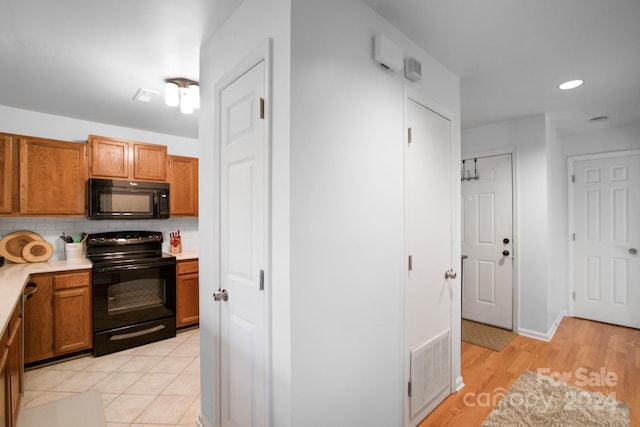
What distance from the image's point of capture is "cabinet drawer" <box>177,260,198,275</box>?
136 inches

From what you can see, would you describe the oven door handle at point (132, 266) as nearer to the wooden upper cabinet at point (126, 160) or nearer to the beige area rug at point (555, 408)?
the wooden upper cabinet at point (126, 160)

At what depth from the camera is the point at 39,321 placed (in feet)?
8.84

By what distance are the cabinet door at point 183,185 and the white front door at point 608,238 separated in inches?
200

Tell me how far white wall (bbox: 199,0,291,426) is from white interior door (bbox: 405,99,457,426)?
0.90m

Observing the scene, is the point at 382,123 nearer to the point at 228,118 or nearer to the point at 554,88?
the point at 228,118

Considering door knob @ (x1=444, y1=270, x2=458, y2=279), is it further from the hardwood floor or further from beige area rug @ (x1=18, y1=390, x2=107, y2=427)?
beige area rug @ (x1=18, y1=390, x2=107, y2=427)

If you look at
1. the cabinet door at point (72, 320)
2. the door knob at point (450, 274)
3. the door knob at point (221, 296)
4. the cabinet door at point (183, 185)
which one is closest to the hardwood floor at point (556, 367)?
the door knob at point (450, 274)

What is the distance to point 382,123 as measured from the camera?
1687mm

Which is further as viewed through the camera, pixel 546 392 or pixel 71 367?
pixel 71 367

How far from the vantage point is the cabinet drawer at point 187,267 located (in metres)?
3.45

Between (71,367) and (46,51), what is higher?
(46,51)

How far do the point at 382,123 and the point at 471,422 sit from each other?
204cm

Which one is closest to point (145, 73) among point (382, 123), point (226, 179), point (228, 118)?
point (228, 118)

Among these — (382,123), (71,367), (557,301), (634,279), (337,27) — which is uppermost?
(337,27)
